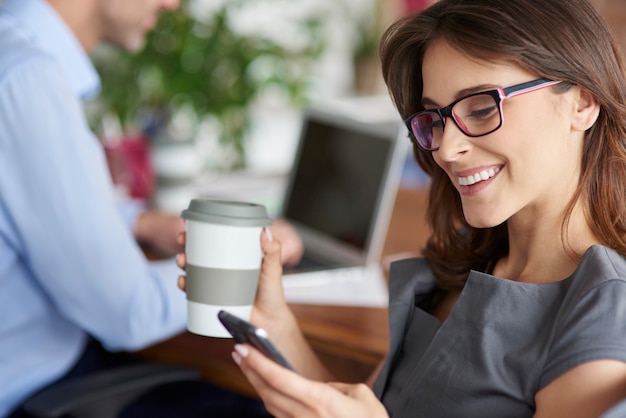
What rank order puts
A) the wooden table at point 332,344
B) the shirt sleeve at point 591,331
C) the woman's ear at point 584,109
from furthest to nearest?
the wooden table at point 332,344 → the woman's ear at point 584,109 → the shirt sleeve at point 591,331

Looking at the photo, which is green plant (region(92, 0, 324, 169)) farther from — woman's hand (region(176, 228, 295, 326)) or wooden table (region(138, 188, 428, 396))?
woman's hand (region(176, 228, 295, 326))

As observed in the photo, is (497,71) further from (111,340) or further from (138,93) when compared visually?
(138,93)

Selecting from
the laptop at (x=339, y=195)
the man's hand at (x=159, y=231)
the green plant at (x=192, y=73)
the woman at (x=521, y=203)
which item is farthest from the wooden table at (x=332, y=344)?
the green plant at (x=192, y=73)

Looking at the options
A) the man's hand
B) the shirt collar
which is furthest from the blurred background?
the shirt collar

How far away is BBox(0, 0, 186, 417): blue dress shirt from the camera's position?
1617mm

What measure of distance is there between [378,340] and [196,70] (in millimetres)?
1359

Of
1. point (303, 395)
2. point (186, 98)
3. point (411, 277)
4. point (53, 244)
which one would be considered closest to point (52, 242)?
point (53, 244)

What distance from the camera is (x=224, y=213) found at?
117cm

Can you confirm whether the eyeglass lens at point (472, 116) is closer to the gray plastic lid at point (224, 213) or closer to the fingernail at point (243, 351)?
the gray plastic lid at point (224, 213)

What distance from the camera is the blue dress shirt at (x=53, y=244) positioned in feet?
5.31

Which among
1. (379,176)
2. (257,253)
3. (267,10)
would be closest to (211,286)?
(257,253)

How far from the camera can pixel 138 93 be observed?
2.84m

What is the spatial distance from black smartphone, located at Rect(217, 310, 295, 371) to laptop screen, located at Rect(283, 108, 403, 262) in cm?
108

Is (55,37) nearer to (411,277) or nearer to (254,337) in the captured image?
(411,277)
